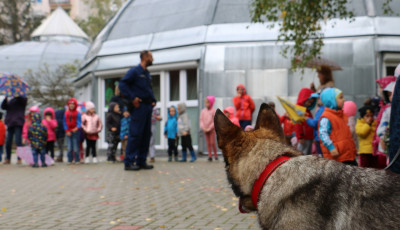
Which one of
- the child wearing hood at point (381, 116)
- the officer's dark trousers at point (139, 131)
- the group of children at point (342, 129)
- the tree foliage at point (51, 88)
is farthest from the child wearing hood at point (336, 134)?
the tree foliage at point (51, 88)

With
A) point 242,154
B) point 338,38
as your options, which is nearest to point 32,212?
point 242,154

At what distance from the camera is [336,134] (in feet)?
21.4

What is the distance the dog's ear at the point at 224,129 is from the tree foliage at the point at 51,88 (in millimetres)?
31975

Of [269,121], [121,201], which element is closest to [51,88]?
[121,201]

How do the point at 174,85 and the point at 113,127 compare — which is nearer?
the point at 113,127

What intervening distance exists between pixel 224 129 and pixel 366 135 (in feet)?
23.7

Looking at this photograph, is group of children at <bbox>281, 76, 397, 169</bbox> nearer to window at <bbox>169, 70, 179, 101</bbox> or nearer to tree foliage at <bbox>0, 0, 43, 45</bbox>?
window at <bbox>169, 70, 179, 101</bbox>

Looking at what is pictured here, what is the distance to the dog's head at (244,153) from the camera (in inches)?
111

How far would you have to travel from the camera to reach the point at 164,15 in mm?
21656

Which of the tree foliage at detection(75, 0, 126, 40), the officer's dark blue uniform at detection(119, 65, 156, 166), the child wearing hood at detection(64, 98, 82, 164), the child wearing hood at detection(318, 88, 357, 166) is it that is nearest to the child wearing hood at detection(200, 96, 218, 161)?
the child wearing hood at detection(64, 98, 82, 164)

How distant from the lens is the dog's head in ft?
9.23

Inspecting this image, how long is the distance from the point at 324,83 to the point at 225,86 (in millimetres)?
Answer: 9145

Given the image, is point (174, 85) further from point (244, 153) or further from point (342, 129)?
point (244, 153)

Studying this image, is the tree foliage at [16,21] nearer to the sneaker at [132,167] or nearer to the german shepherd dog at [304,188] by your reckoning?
the sneaker at [132,167]
